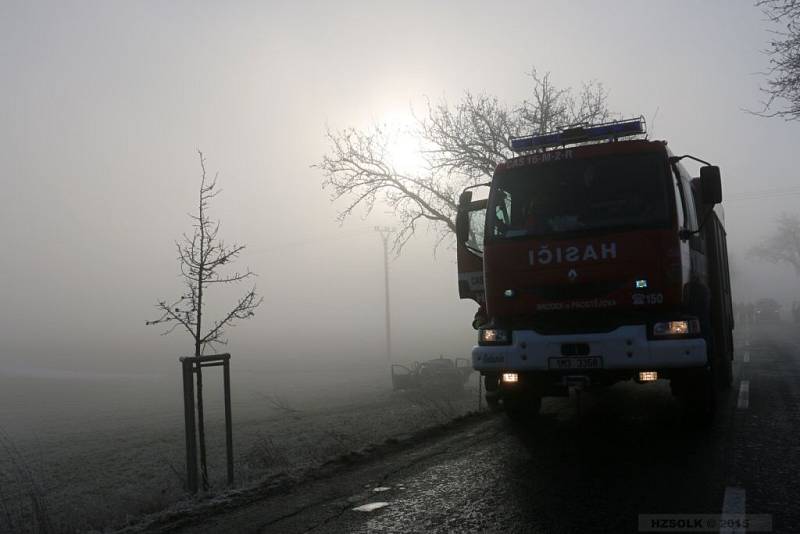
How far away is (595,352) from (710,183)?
2325 millimetres

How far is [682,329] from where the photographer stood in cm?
615

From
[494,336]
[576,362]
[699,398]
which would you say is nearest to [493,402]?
[494,336]

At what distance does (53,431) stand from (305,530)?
83.8 feet

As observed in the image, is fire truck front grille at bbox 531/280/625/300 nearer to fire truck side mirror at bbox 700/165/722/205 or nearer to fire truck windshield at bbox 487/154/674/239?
fire truck windshield at bbox 487/154/674/239

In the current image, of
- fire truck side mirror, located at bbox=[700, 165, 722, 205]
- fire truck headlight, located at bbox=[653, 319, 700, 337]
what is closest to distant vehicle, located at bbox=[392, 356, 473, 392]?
fire truck side mirror, located at bbox=[700, 165, 722, 205]

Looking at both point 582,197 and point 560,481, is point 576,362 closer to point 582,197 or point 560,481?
point 560,481

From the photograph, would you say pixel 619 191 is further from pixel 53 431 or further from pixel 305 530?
pixel 53 431

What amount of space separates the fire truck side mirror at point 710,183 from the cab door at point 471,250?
269cm

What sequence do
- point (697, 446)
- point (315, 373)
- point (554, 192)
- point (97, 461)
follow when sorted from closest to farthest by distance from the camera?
point (697, 446)
point (554, 192)
point (97, 461)
point (315, 373)

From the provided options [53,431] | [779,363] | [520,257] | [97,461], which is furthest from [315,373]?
[520,257]

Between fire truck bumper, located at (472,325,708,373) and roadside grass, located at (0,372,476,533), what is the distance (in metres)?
2.13

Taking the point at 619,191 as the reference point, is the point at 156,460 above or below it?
below

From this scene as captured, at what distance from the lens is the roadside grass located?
21.4 ft

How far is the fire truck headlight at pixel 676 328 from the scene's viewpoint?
6145 mm
